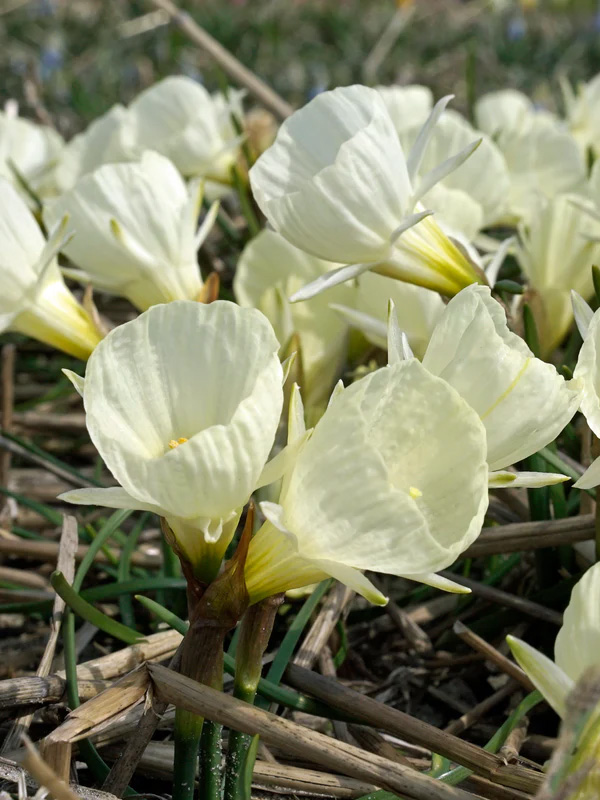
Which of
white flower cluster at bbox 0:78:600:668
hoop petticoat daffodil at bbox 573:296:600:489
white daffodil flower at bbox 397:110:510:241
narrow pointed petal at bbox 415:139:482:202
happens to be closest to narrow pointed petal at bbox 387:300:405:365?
white flower cluster at bbox 0:78:600:668

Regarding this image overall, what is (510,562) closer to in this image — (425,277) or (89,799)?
(425,277)

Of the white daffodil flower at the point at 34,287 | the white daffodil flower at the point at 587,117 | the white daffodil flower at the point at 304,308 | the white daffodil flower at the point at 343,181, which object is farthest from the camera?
the white daffodil flower at the point at 587,117

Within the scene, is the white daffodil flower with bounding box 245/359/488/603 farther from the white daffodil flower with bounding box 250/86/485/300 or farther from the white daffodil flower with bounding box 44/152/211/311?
the white daffodil flower with bounding box 44/152/211/311

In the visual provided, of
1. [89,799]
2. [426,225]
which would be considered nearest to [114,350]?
[89,799]

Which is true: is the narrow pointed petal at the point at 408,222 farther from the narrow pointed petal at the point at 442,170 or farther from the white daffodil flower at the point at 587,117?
the white daffodil flower at the point at 587,117

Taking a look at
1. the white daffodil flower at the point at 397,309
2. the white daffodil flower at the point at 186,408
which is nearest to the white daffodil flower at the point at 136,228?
the white daffodil flower at the point at 397,309

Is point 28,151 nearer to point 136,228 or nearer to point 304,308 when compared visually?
point 136,228

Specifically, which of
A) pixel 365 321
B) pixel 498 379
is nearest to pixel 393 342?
pixel 498 379
